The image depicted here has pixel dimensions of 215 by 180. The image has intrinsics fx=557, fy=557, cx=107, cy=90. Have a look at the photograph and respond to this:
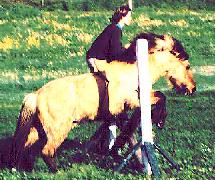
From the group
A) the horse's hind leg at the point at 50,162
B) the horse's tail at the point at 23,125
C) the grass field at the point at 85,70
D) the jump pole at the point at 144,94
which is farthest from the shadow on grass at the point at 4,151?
the jump pole at the point at 144,94

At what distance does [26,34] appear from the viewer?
29469 mm

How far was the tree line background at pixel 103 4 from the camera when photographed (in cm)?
4053

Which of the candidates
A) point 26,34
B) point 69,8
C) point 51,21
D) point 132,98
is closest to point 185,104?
point 132,98

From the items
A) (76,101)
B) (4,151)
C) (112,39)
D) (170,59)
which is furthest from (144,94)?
(4,151)

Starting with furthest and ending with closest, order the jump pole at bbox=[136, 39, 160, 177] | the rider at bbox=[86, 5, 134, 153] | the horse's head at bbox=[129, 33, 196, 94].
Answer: the rider at bbox=[86, 5, 134, 153], the horse's head at bbox=[129, 33, 196, 94], the jump pole at bbox=[136, 39, 160, 177]

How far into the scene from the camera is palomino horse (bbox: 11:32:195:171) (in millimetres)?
8617

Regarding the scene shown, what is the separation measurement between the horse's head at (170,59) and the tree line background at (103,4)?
99.8 feet

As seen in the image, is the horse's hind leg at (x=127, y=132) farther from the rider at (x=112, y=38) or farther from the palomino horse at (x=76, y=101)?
the rider at (x=112, y=38)

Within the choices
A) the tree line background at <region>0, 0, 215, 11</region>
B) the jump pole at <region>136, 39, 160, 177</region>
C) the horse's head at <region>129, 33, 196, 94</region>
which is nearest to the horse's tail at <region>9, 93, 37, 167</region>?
the jump pole at <region>136, 39, 160, 177</region>

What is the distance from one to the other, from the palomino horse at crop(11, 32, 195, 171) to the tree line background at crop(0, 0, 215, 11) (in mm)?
30504

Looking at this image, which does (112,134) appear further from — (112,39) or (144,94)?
(144,94)

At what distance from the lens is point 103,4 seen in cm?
4203

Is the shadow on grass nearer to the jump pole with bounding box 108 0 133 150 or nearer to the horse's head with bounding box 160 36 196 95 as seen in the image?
the jump pole with bounding box 108 0 133 150

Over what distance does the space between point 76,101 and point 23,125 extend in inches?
36.0
